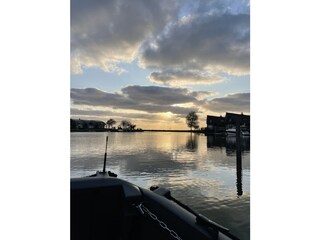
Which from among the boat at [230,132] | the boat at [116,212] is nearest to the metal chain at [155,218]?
the boat at [116,212]

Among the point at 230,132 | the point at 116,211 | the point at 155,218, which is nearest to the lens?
the point at 155,218

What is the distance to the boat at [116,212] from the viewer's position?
201cm

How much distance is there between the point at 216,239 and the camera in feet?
5.37

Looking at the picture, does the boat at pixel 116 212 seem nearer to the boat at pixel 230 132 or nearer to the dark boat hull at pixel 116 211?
the dark boat hull at pixel 116 211

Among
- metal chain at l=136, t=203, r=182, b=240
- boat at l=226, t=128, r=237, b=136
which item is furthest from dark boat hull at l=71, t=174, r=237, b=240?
boat at l=226, t=128, r=237, b=136

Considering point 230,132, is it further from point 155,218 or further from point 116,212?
point 155,218

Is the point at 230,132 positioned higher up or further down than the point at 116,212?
further down

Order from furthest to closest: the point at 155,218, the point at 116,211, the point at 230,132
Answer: the point at 230,132 → the point at 116,211 → the point at 155,218

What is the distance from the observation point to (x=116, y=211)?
2.16 m

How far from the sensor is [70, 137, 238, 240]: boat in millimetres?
2014

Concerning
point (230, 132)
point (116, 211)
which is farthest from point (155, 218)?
point (230, 132)

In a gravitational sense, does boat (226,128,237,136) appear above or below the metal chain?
below

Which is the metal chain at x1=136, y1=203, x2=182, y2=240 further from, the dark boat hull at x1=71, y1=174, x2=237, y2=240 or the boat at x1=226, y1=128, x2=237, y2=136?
the boat at x1=226, y1=128, x2=237, y2=136
